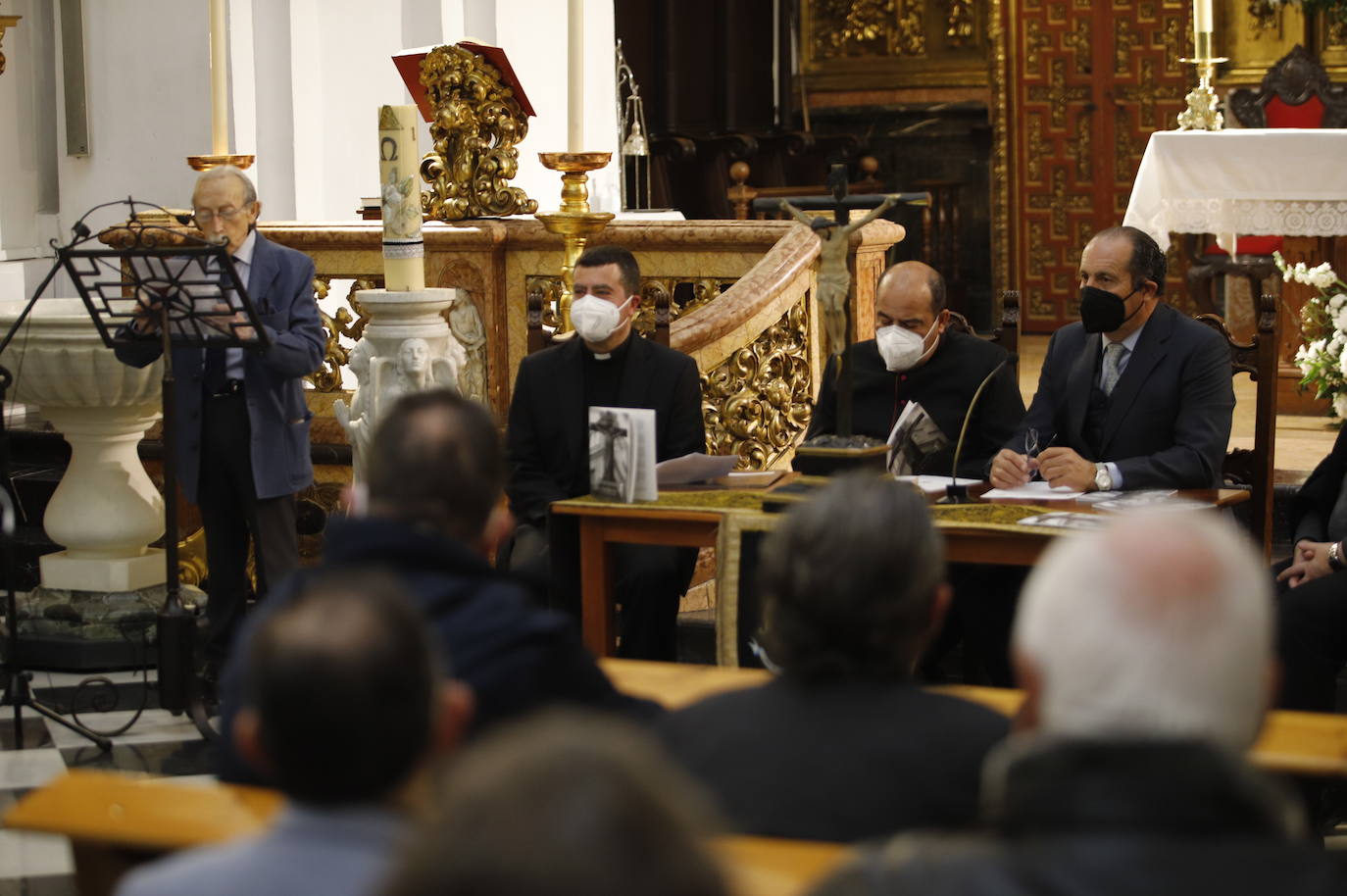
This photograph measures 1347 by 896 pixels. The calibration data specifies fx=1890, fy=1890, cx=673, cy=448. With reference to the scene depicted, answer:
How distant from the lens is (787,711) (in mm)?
2283

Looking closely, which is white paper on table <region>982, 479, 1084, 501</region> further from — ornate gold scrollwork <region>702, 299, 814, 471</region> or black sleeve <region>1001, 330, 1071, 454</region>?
ornate gold scrollwork <region>702, 299, 814, 471</region>

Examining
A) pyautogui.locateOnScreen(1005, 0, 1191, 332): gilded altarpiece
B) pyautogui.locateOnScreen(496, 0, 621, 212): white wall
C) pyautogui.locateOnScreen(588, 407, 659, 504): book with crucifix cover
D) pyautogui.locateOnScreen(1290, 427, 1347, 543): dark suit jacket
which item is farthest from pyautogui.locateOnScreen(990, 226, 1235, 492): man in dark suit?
pyautogui.locateOnScreen(1005, 0, 1191, 332): gilded altarpiece

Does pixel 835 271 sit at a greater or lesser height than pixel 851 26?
lesser

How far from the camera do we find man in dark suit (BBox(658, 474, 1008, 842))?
87.4 inches

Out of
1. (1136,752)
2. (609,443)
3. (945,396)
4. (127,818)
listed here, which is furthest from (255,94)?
(1136,752)

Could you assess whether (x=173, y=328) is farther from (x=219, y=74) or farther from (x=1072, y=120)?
(x=1072, y=120)

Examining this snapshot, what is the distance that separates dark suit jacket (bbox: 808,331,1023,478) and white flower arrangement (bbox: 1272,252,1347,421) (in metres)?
1.55

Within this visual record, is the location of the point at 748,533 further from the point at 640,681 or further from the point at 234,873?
the point at 234,873

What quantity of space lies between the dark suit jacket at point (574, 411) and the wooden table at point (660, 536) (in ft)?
1.71

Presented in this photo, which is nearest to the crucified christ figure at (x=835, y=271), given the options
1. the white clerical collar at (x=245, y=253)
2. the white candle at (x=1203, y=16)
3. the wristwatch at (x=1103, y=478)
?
the wristwatch at (x=1103, y=478)

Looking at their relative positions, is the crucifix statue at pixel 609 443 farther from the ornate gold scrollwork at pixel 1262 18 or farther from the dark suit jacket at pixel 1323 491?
the ornate gold scrollwork at pixel 1262 18

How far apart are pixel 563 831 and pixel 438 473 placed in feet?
4.98

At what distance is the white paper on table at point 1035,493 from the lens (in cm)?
441

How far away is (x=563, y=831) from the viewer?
3.85ft
